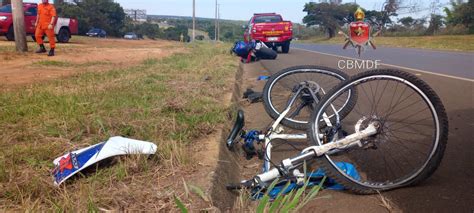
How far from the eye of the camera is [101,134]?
376 centimetres

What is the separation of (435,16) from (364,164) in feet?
127

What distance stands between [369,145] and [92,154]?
6.24ft

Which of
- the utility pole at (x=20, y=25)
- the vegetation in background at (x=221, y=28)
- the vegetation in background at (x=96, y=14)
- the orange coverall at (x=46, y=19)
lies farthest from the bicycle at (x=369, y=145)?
the vegetation in background at (x=221, y=28)

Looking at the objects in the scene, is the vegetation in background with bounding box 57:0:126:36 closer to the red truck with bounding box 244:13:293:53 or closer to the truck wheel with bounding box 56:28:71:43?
the truck wheel with bounding box 56:28:71:43

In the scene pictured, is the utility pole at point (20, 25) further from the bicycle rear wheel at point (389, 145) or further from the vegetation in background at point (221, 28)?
the vegetation in background at point (221, 28)

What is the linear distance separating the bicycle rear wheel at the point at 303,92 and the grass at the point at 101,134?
0.58 meters

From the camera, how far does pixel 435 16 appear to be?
3797 cm

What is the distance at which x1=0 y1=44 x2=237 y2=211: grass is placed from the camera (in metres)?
2.51

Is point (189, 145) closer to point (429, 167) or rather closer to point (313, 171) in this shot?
point (313, 171)

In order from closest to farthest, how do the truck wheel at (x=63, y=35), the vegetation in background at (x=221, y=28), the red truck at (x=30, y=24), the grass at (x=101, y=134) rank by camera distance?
the grass at (x=101, y=134)
the red truck at (x=30, y=24)
the truck wheel at (x=63, y=35)
the vegetation in background at (x=221, y=28)

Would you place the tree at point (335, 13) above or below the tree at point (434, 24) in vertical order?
above

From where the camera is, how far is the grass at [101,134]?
8.23ft

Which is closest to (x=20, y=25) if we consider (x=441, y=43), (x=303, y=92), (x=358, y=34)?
(x=358, y=34)

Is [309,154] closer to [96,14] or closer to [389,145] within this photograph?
[389,145]
